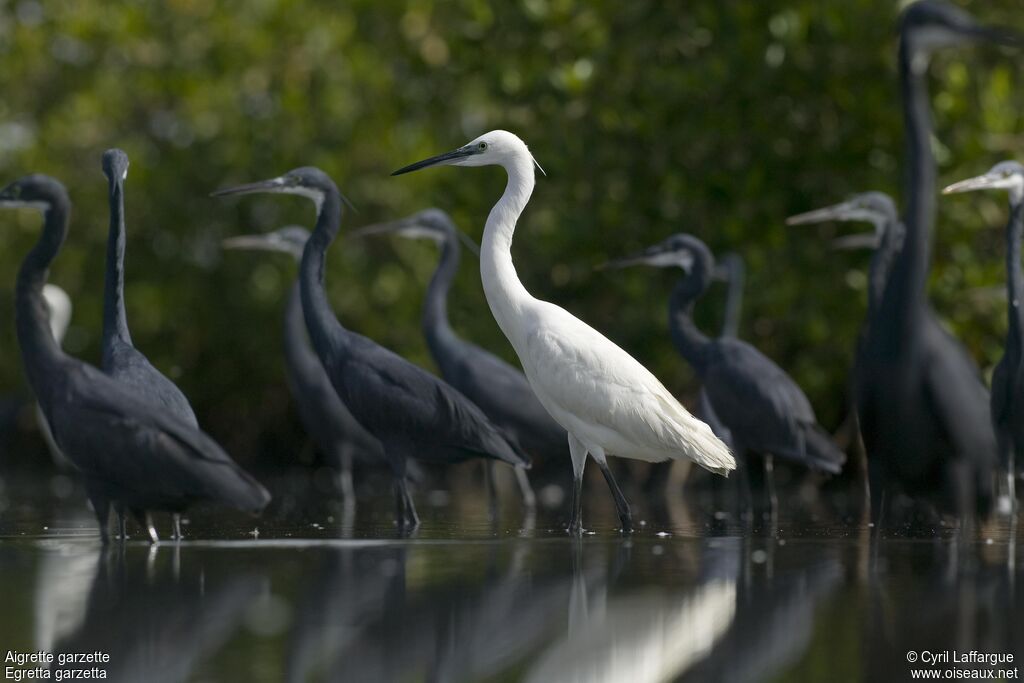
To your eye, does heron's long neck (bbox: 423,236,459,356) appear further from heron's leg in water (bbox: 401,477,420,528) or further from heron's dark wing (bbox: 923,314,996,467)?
heron's dark wing (bbox: 923,314,996,467)

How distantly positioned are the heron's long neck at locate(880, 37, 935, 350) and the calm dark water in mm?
1018

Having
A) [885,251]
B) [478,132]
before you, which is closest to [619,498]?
[885,251]

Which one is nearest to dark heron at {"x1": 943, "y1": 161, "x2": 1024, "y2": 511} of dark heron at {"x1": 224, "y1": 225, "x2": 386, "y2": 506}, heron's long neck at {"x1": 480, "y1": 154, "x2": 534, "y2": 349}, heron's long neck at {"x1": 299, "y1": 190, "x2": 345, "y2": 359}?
heron's long neck at {"x1": 480, "y1": 154, "x2": 534, "y2": 349}

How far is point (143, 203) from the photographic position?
20.0m

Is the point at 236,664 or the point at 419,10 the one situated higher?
the point at 419,10

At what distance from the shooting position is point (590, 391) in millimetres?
8039

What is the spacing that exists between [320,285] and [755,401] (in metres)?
3.05

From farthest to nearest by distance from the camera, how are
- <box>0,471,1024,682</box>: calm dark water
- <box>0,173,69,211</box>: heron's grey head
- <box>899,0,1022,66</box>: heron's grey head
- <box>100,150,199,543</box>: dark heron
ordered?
<box>0,173,69,211</box>: heron's grey head
<box>100,150,199,543</box>: dark heron
<box>899,0,1022,66</box>: heron's grey head
<box>0,471,1024,682</box>: calm dark water

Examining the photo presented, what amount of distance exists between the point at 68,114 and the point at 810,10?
9.64 m

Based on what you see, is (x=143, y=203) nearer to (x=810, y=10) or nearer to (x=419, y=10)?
(x=419, y=10)

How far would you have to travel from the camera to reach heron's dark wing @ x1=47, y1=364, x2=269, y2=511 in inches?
267

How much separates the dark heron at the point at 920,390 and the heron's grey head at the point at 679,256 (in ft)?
13.6

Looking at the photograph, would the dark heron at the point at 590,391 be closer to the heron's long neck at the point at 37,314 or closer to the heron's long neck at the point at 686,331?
the heron's long neck at the point at 37,314

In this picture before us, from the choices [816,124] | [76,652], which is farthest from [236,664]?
[816,124]
